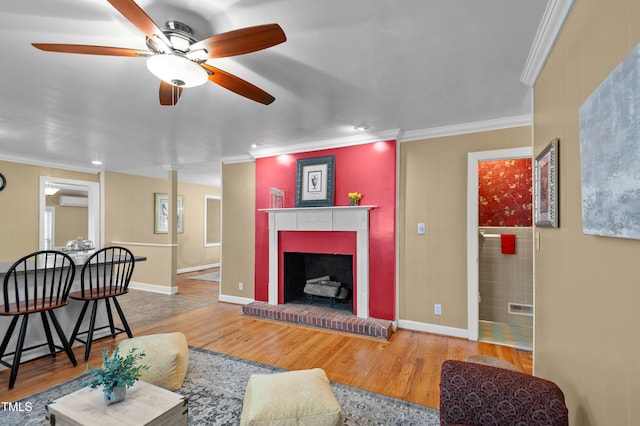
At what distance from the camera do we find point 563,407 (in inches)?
47.5

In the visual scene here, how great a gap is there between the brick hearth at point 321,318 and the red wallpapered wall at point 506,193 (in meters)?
2.22

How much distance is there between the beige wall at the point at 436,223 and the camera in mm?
3432

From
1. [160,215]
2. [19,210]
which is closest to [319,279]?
[160,215]

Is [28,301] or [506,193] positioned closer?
[28,301]

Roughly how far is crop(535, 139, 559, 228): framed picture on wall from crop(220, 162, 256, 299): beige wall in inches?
146

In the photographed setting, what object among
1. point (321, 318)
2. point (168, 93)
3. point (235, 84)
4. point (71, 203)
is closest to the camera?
point (235, 84)

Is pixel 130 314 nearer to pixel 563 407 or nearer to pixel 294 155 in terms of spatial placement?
pixel 294 155

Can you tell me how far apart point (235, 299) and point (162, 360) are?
2.63 meters

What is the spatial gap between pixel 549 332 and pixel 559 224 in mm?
694

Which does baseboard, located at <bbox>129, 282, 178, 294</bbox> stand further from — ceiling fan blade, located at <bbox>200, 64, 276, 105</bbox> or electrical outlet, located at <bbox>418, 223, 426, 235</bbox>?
ceiling fan blade, located at <bbox>200, 64, 276, 105</bbox>

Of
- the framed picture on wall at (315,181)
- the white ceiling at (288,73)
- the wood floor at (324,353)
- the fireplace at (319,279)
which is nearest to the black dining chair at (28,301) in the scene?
the wood floor at (324,353)

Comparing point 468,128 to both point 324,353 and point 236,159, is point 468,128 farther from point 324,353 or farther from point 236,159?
point 236,159

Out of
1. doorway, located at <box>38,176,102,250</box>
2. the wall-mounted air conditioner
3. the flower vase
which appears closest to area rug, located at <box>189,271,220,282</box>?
doorway, located at <box>38,176,102,250</box>

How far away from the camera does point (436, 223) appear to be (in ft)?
11.7
